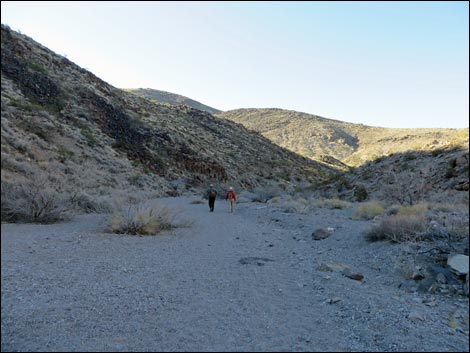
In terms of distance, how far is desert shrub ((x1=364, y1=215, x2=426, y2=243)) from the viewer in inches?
317

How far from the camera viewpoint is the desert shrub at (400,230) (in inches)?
317

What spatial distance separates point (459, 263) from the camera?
18.6 ft

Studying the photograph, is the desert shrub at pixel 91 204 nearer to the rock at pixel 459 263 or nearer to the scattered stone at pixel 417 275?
the scattered stone at pixel 417 275

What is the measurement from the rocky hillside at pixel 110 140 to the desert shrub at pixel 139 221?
232cm

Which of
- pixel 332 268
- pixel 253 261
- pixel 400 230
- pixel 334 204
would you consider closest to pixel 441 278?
pixel 332 268

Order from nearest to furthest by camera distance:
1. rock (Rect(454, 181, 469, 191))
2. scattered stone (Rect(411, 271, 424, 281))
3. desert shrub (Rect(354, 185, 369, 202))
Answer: scattered stone (Rect(411, 271, 424, 281)) → rock (Rect(454, 181, 469, 191)) → desert shrub (Rect(354, 185, 369, 202))

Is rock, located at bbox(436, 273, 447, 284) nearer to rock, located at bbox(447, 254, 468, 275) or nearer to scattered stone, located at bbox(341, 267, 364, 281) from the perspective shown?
rock, located at bbox(447, 254, 468, 275)

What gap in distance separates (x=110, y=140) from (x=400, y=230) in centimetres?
2746

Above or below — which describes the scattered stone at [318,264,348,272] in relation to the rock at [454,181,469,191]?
below

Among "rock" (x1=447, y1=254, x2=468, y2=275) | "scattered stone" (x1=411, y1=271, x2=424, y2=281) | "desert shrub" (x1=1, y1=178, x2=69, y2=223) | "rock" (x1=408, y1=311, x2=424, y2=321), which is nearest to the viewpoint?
"rock" (x1=408, y1=311, x2=424, y2=321)

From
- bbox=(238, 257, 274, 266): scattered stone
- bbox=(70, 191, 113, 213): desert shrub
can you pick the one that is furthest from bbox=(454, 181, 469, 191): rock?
bbox=(70, 191, 113, 213): desert shrub

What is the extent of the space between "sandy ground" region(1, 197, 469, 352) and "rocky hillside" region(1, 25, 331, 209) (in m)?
1.76

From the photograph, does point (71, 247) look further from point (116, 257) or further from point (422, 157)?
point (422, 157)

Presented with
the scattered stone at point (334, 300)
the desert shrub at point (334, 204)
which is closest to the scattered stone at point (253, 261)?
the scattered stone at point (334, 300)
